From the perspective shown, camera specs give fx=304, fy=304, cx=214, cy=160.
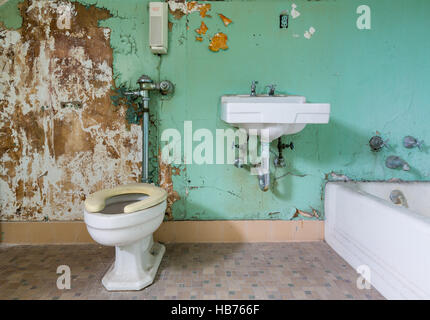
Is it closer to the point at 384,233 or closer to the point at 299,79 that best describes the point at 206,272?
the point at 384,233

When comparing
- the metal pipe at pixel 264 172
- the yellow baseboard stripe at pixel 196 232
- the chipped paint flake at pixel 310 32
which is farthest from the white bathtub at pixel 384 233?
the chipped paint flake at pixel 310 32

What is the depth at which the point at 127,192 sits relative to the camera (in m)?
1.54

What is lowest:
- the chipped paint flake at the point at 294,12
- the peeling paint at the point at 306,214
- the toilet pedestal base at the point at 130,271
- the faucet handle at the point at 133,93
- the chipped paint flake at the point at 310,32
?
the toilet pedestal base at the point at 130,271

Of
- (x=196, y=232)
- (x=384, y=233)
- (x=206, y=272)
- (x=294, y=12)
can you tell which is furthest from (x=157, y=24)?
(x=384, y=233)

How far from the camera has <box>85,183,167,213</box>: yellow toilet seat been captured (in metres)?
1.28

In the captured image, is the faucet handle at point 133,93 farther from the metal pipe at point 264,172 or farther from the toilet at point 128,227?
the metal pipe at point 264,172

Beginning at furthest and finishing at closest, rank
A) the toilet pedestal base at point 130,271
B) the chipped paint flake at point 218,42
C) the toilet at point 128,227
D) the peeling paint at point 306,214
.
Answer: the peeling paint at point 306,214 < the chipped paint flake at point 218,42 < the toilet pedestal base at point 130,271 < the toilet at point 128,227

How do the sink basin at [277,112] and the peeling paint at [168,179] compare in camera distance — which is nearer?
the sink basin at [277,112]

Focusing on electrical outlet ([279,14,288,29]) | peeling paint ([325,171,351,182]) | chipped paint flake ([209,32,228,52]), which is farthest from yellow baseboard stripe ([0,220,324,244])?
electrical outlet ([279,14,288,29])

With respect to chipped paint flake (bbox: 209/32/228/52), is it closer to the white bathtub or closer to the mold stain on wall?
the mold stain on wall

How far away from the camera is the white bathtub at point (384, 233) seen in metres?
1.12

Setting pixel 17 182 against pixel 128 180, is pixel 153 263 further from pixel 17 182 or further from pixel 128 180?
pixel 17 182

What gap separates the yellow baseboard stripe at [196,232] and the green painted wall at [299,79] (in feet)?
0.19

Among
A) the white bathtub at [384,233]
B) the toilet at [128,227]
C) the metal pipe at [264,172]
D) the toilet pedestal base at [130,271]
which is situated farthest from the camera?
the metal pipe at [264,172]
